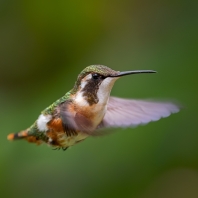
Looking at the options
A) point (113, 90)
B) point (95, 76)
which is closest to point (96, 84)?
point (95, 76)

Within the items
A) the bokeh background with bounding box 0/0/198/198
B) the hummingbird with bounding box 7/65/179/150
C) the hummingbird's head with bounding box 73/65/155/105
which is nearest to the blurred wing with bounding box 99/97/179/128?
the hummingbird with bounding box 7/65/179/150

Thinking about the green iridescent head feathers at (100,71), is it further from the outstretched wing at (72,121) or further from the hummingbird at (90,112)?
the outstretched wing at (72,121)

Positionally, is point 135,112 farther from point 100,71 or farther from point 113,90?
point 113,90

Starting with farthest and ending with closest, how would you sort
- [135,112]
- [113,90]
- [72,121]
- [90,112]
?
[113,90]
[135,112]
[90,112]
[72,121]

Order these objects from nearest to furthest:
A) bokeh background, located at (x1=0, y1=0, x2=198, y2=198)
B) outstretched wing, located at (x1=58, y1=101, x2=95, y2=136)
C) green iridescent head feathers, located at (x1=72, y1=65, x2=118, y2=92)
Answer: outstretched wing, located at (x1=58, y1=101, x2=95, y2=136) < green iridescent head feathers, located at (x1=72, y1=65, x2=118, y2=92) < bokeh background, located at (x1=0, y1=0, x2=198, y2=198)

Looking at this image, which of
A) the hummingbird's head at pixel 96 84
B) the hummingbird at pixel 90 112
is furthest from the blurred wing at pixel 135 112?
the hummingbird's head at pixel 96 84

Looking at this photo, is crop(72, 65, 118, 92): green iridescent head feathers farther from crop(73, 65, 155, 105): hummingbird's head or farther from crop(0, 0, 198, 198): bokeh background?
crop(0, 0, 198, 198): bokeh background
